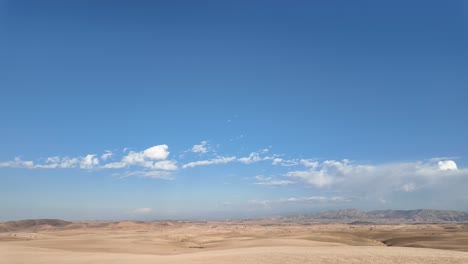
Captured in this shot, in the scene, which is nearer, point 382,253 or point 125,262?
point 125,262

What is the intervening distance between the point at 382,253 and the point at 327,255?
4.61 m

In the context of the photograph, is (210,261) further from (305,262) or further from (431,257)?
(431,257)

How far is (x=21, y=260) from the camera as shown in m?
28.5

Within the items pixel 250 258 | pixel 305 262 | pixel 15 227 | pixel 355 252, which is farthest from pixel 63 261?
pixel 15 227

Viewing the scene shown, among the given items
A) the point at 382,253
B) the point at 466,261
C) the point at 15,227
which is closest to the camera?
the point at 466,261

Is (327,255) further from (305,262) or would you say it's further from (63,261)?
(63,261)

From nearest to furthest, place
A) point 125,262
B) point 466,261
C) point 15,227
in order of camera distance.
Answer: point 466,261 → point 125,262 → point 15,227

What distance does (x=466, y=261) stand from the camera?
25.9m

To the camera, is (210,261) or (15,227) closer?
(210,261)

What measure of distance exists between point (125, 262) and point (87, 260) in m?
3.31

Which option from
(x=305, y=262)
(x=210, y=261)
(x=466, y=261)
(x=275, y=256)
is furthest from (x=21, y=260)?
(x=466, y=261)

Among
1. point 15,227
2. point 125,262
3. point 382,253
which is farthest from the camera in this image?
point 15,227

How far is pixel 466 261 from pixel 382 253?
5.92 m

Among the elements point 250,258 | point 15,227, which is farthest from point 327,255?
point 15,227
